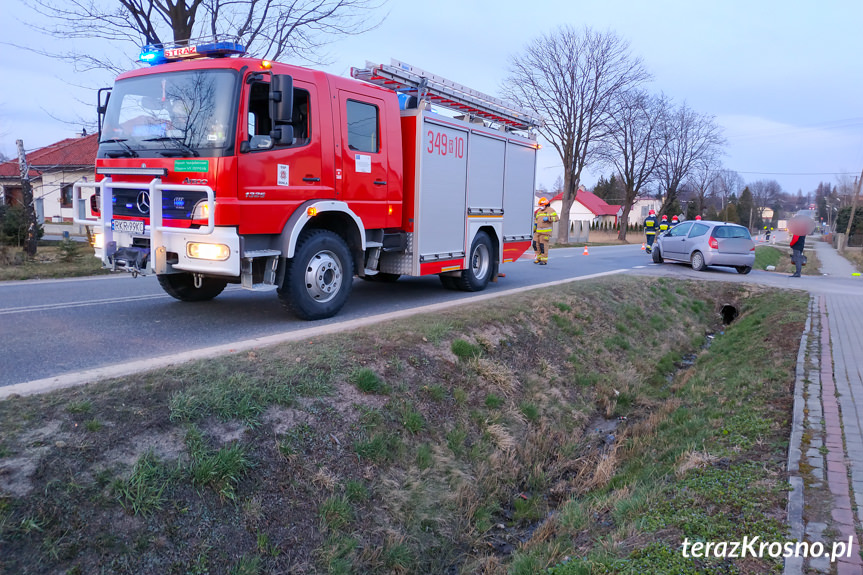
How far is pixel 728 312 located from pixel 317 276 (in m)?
10.3

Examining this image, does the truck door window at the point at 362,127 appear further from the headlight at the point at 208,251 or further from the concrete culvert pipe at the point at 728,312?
the concrete culvert pipe at the point at 728,312

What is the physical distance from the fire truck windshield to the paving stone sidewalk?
5.68m

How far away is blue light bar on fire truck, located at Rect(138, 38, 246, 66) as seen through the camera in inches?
267

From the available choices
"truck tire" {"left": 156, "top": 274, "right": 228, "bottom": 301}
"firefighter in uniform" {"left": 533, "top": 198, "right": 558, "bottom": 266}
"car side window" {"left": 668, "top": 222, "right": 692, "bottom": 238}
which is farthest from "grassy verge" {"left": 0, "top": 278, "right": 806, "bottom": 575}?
"car side window" {"left": 668, "top": 222, "right": 692, "bottom": 238}

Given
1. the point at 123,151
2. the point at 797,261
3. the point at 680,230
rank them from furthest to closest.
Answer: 1. the point at 680,230
2. the point at 797,261
3. the point at 123,151

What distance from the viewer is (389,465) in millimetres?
4762

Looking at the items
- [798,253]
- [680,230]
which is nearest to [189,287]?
[680,230]

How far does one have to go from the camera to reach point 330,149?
23.7ft

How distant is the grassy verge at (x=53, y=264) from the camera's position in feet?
36.6

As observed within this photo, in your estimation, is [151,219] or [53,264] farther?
[53,264]

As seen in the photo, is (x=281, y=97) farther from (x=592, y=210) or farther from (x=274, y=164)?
(x=592, y=210)

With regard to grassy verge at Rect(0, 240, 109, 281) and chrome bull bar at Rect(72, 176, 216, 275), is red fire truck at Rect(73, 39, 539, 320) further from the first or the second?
grassy verge at Rect(0, 240, 109, 281)

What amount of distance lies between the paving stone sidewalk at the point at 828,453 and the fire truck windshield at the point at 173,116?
5682 millimetres

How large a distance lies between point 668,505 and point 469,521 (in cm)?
157
